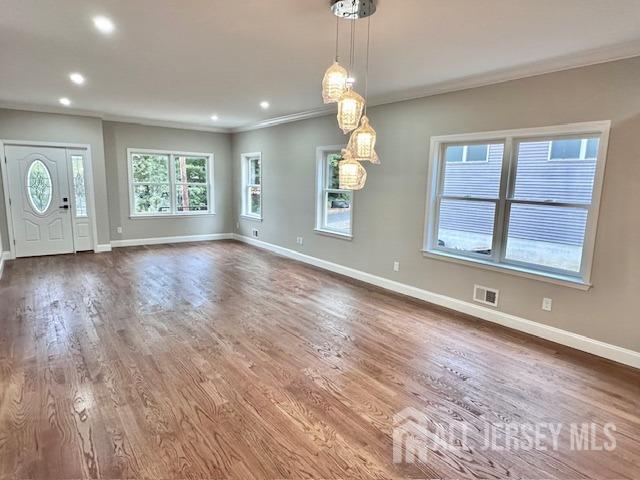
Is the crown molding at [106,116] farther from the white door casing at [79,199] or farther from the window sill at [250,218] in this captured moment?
the window sill at [250,218]

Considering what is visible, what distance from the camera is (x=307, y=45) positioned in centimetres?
306

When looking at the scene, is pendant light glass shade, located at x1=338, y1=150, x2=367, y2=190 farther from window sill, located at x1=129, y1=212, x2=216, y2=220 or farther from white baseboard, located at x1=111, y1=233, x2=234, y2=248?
white baseboard, located at x1=111, y1=233, x2=234, y2=248

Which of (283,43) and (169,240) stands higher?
(283,43)

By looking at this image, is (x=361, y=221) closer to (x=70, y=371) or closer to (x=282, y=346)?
(x=282, y=346)

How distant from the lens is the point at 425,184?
4.47 metres

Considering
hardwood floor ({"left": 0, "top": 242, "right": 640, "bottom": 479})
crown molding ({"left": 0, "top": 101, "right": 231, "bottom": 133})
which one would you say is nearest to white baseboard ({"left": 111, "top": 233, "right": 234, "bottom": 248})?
crown molding ({"left": 0, "top": 101, "right": 231, "bottom": 133})

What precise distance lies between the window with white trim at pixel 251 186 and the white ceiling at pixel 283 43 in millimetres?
3356

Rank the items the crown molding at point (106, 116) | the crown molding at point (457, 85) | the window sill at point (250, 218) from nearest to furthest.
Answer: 1. the crown molding at point (457, 85)
2. the crown molding at point (106, 116)
3. the window sill at point (250, 218)

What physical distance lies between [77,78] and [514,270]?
17.9 ft

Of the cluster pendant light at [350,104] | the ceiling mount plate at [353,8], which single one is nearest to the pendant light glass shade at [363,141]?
the cluster pendant light at [350,104]

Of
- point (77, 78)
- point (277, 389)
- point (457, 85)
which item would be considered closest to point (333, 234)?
point (457, 85)

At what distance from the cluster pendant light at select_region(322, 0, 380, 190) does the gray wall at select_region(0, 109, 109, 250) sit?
5971 mm

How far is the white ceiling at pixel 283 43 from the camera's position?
93.4 inches

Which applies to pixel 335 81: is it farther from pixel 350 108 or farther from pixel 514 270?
pixel 514 270
